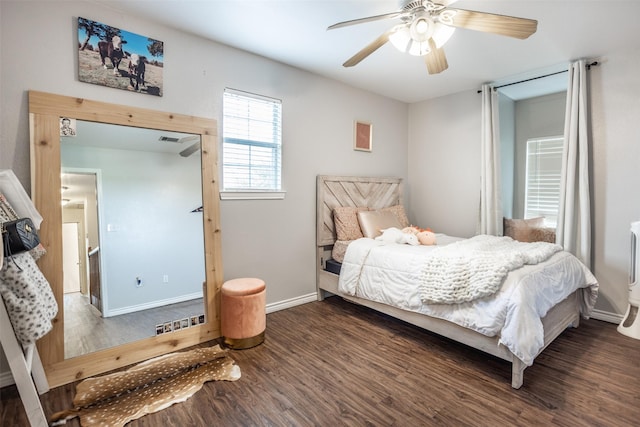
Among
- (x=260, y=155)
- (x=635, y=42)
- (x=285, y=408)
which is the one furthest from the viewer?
(x=260, y=155)

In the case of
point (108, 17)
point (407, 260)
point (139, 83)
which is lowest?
point (407, 260)

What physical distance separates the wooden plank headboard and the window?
5.26ft

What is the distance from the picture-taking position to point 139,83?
2.40m

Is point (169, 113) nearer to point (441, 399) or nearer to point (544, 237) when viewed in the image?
point (441, 399)

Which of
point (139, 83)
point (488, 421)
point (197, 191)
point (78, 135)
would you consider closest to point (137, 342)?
point (197, 191)

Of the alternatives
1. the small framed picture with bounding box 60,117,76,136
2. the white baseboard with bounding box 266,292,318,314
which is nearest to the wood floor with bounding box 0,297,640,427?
the white baseboard with bounding box 266,292,318,314

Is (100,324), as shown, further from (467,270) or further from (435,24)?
(435,24)

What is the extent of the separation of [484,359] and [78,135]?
3.36 m

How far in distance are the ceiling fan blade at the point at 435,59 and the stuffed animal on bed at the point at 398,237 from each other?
1.59 metres

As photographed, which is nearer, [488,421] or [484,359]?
[488,421]

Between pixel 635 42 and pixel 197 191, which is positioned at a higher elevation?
Result: pixel 635 42

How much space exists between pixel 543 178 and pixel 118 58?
180 inches

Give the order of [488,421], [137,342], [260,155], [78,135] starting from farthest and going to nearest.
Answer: [260,155]
[137,342]
[78,135]
[488,421]

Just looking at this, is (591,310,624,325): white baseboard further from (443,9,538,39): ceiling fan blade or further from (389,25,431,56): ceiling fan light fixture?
(389,25,431,56): ceiling fan light fixture
